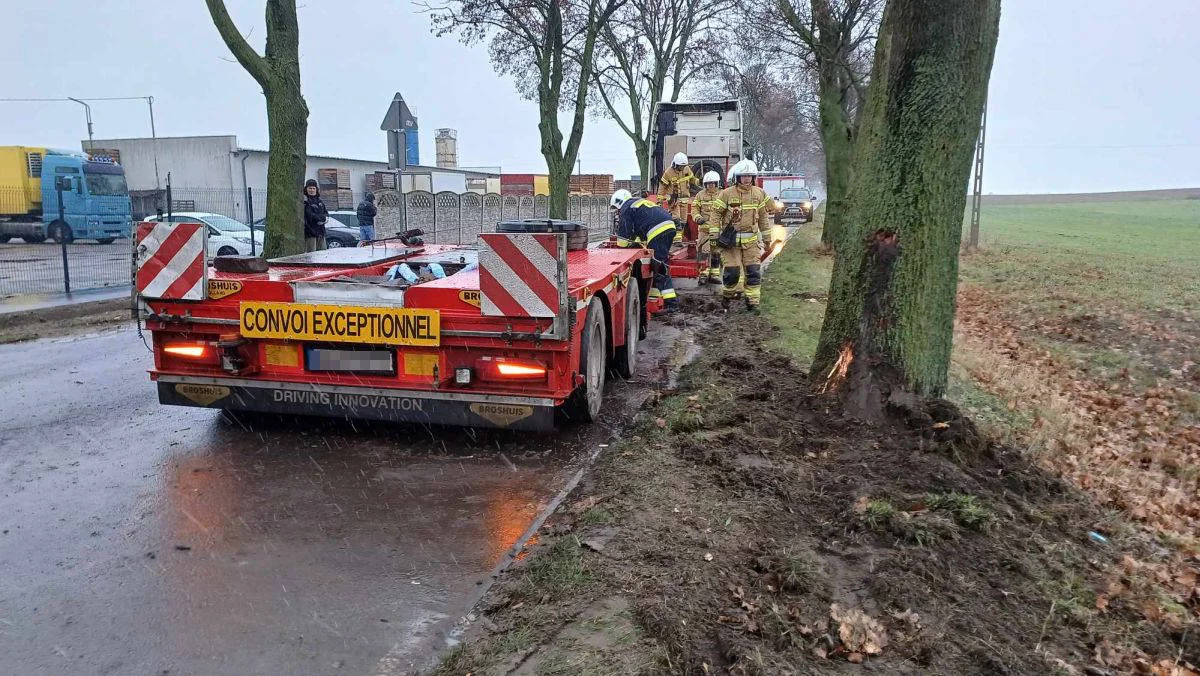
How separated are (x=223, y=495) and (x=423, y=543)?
141cm

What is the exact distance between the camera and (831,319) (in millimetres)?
5820

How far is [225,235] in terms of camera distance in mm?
20016

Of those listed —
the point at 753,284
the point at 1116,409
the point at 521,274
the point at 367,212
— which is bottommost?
the point at 1116,409

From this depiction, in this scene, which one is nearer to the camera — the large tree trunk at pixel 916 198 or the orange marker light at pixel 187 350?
the large tree trunk at pixel 916 198

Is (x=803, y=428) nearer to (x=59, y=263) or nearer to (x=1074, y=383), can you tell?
(x=1074, y=383)

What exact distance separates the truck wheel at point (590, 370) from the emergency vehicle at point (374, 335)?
0.07 m

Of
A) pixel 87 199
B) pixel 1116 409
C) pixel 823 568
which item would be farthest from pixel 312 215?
pixel 87 199

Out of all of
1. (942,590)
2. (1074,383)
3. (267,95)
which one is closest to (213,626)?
(942,590)

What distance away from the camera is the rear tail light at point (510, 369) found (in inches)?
208

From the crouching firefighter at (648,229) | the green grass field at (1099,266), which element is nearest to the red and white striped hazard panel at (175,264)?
the crouching firefighter at (648,229)

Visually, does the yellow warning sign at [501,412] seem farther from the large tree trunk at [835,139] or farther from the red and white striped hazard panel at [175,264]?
the large tree trunk at [835,139]

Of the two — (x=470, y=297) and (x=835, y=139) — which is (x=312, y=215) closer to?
(x=470, y=297)

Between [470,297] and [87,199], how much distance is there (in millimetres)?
29481

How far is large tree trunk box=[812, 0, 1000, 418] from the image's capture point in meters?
5.23
